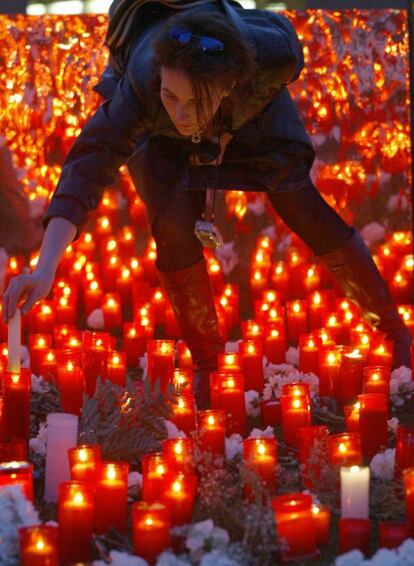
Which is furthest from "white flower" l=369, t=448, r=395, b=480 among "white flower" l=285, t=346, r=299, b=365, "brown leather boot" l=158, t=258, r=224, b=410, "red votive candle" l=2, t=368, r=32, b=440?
"white flower" l=285, t=346, r=299, b=365

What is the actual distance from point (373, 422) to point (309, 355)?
0.78m

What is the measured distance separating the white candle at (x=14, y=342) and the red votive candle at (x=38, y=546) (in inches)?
25.9

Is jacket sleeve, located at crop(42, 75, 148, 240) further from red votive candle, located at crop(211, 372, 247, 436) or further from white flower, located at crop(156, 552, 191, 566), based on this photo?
white flower, located at crop(156, 552, 191, 566)

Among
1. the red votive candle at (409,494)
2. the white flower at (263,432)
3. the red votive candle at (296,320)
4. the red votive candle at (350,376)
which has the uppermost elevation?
the red votive candle at (296,320)

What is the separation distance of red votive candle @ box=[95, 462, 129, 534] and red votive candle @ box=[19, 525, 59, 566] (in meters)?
0.30

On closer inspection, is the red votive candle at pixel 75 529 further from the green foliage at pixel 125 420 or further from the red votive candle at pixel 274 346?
the red votive candle at pixel 274 346

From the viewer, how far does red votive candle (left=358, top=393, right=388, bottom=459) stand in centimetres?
340

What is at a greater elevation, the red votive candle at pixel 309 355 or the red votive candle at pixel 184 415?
the red votive candle at pixel 309 355

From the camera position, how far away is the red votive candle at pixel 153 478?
2.95 metres

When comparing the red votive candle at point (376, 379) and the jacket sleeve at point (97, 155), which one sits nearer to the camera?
the jacket sleeve at point (97, 155)

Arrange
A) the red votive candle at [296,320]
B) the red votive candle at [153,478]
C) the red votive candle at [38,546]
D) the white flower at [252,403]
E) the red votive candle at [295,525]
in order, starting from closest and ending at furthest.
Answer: the red votive candle at [38,546]
the red votive candle at [295,525]
the red votive candle at [153,478]
the white flower at [252,403]
the red votive candle at [296,320]

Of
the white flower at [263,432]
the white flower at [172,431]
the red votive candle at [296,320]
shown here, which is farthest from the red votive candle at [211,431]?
the red votive candle at [296,320]

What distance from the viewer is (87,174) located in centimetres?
328

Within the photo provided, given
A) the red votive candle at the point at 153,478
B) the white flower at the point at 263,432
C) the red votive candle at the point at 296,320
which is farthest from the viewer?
the red votive candle at the point at 296,320
